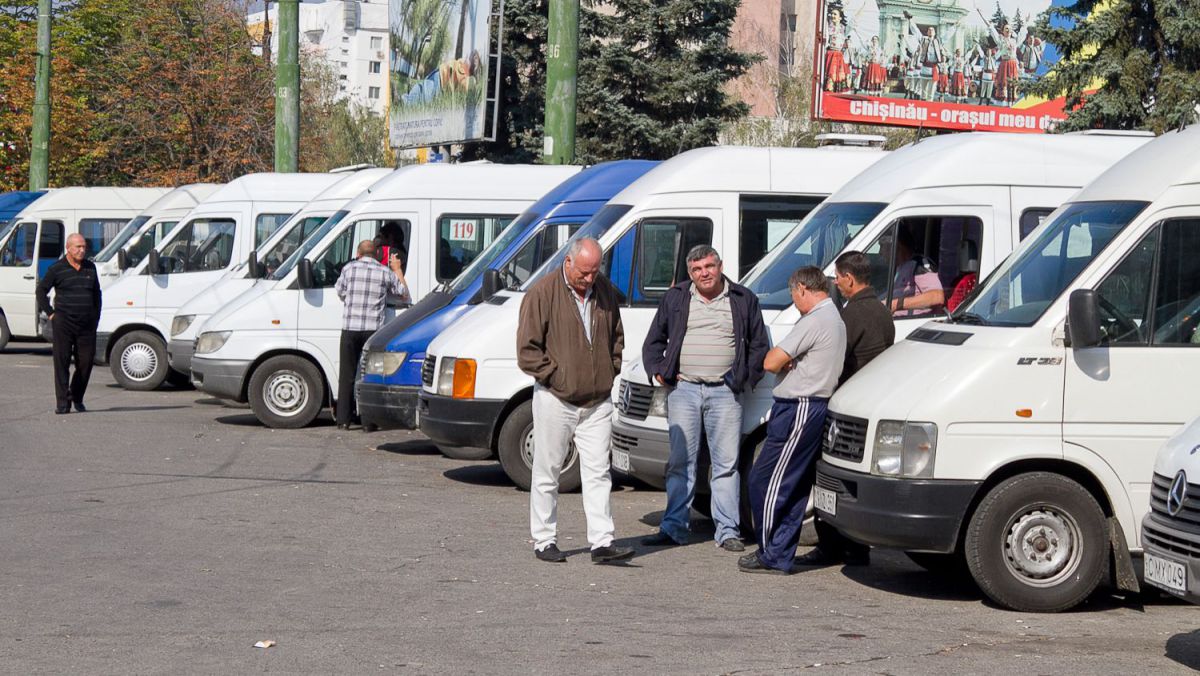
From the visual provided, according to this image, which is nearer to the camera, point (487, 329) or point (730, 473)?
point (730, 473)

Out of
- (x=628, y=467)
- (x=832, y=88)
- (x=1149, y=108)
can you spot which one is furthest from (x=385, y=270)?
(x=832, y=88)

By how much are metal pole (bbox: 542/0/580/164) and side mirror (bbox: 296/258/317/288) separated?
2.96 metres

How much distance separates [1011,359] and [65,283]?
39.6 feet

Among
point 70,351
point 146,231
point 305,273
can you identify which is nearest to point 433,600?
point 305,273

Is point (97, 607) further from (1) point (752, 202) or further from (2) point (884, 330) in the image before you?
(1) point (752, 202)

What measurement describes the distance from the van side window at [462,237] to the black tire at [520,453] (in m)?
5.25

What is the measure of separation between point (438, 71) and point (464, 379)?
82.4 feet

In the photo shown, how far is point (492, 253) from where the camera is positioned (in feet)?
50.6

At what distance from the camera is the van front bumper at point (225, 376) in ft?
55.6

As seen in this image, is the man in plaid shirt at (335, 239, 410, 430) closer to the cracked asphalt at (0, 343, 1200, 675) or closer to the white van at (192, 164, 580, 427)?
the white van at (192, 164, 580, 427)

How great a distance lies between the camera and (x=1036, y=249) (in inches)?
359

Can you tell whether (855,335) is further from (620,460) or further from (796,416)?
(620,460)

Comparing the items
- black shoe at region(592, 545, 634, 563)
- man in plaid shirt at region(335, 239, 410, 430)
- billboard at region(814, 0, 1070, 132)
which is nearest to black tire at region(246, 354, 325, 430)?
man in plaid shirt at region(335, 239, 410, 430)

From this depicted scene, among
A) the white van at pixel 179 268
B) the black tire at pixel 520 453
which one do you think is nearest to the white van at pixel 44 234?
the white van at pixel 179 268
